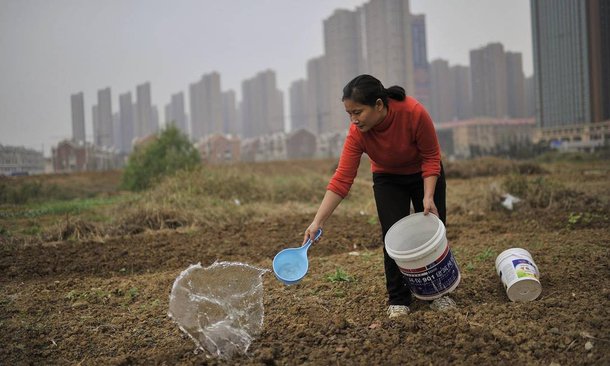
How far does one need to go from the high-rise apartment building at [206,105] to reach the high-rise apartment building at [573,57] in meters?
45.1

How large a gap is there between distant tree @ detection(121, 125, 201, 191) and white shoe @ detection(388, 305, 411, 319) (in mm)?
10950

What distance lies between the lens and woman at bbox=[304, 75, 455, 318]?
305cm

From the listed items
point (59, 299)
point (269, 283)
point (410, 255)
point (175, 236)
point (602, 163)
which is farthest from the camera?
point (602, 163)

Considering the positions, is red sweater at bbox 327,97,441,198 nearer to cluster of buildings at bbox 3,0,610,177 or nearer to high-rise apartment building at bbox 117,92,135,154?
cluster of buildings at bbox 3,0,610,177

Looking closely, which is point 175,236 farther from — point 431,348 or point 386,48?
point 386,48

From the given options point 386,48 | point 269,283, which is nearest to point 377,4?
point 386,48

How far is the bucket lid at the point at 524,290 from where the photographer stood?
3.47m

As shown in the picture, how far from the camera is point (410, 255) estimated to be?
310 cm

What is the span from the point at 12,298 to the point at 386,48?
22.6 m

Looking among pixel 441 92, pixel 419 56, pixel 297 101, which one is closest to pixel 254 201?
pixel 419 56

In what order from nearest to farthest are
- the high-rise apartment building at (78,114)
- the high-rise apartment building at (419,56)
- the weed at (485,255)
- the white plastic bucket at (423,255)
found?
the white plastic bucket at (423,255), the weed at (485,255), the high-rise apartment building at (78,114), the high-rise apartment building at (419,56)

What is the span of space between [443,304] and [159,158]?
12.5m

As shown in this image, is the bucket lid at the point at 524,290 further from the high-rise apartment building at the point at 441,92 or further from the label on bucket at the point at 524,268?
the high-rise apartment building at the point at 441,92

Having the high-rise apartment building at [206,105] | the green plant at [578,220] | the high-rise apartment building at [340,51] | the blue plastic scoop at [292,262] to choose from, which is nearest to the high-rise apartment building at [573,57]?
the green plant at [578,220]
